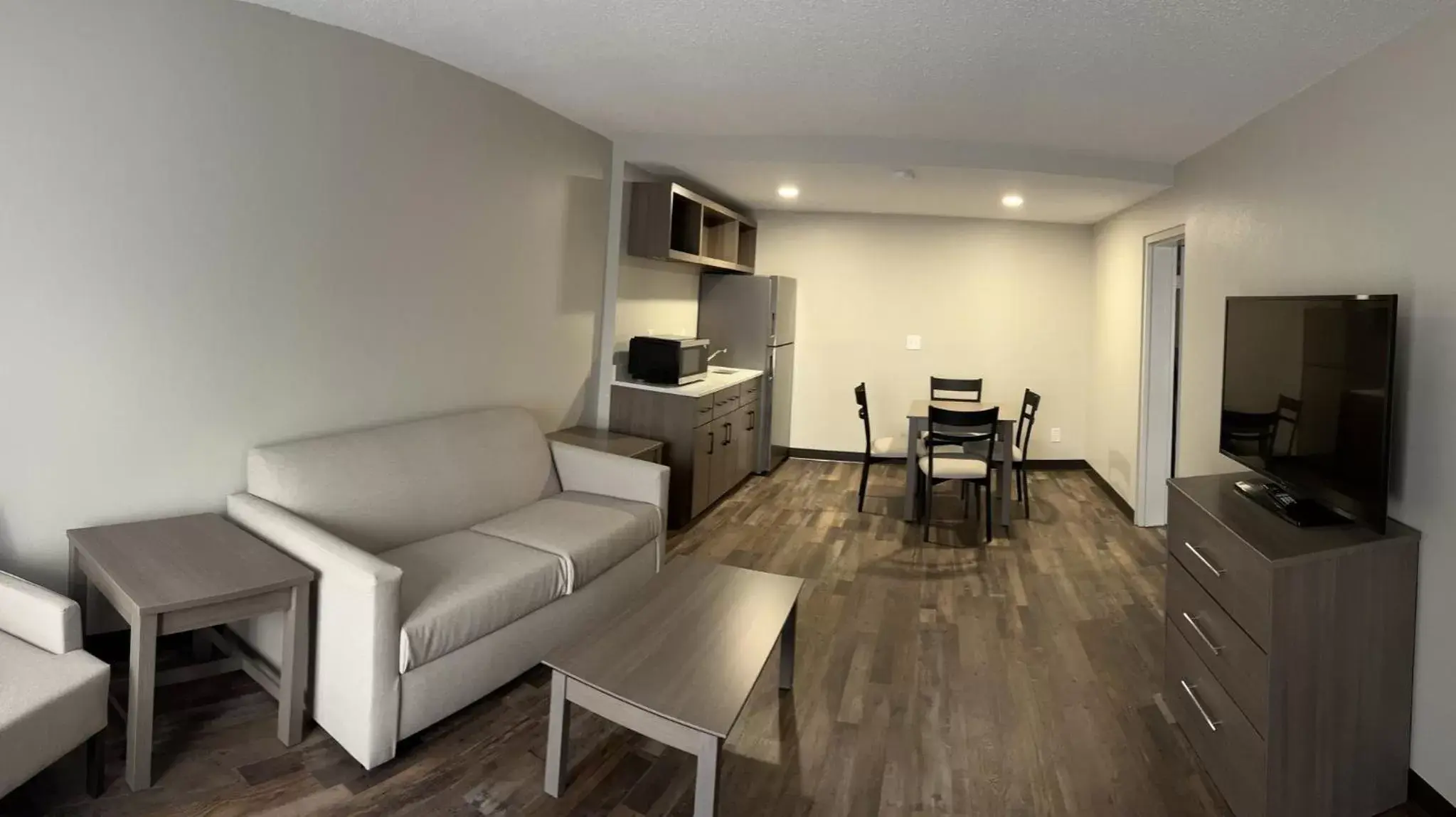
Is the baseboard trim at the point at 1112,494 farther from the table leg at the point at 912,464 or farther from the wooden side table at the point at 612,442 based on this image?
A: the wooden side table at the point at 612,442

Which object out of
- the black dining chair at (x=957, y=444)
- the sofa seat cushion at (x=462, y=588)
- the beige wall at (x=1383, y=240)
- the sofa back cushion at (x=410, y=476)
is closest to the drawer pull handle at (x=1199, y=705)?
the beige wall at (x=1383, y=240)

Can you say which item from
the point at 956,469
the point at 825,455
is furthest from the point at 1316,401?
the point at 825,455

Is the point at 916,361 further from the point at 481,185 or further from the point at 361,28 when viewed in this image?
the point at 361,28

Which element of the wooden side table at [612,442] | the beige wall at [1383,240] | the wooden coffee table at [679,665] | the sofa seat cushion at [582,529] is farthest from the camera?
the wooden side table at [612,442]

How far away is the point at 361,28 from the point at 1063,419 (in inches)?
238

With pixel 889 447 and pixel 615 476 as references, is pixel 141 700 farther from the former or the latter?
pixel 889 447


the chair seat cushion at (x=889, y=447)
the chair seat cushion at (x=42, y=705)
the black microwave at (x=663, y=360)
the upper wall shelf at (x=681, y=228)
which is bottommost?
the chair seat cushion at (x=42, y=705)

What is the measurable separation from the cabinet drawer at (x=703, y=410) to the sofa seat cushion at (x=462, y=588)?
1794 millimetres

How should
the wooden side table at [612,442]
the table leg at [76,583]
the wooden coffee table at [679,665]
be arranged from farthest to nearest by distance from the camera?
the wooden side table at [612,442], the table leg at [76,583], the wooden coffee table at [679,665]

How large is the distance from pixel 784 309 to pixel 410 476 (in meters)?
3.89

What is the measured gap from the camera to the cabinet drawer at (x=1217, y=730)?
203 cm

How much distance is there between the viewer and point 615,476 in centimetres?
361

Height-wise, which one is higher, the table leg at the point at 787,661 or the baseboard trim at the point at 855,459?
the baseboard trim at the point at 855,459

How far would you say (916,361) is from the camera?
676 cm
